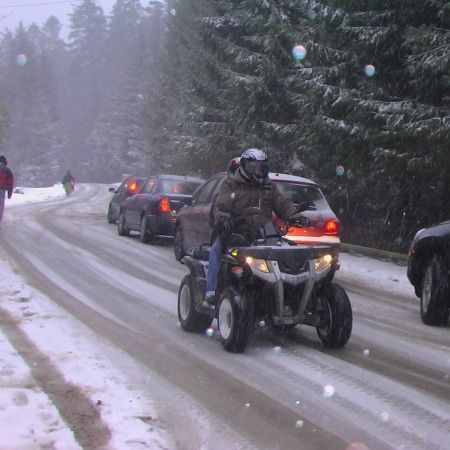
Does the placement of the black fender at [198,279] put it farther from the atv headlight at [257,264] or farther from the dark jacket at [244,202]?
the atv headlight at [257,264]

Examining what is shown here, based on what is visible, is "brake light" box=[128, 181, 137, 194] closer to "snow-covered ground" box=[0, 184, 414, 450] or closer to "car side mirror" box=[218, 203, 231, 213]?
"snow-covered ground" box=[0, 184, 414, 450]

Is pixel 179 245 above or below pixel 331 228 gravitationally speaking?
below

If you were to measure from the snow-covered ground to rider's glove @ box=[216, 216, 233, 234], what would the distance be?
58.1 inches

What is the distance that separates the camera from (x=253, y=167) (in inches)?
257

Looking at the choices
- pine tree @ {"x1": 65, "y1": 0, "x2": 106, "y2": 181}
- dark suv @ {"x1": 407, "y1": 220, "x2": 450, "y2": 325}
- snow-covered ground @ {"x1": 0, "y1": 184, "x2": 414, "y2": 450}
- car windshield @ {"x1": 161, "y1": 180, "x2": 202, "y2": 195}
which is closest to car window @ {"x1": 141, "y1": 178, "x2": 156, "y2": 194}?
car windshield @ {"x1": 161, "y1": 180, "x2": 202, "y2": 195}

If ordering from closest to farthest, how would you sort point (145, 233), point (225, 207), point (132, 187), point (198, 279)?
point (225, 207), point (198, 279), point (145, 233), point (132, 187)

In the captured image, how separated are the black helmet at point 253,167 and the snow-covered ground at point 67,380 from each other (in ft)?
6.85

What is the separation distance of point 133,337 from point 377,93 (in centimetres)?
877

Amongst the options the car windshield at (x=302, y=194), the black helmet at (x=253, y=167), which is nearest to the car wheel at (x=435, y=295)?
the black helmet at (x=253, y=167)

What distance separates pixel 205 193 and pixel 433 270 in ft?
15.8

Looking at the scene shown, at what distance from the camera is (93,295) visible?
8.93m

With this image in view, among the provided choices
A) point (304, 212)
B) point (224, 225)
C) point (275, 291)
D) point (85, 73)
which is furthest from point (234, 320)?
→ point (85, 73)

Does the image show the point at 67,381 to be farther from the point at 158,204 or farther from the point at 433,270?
the point at 158,204

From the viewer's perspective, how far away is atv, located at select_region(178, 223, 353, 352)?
20.2 feet
